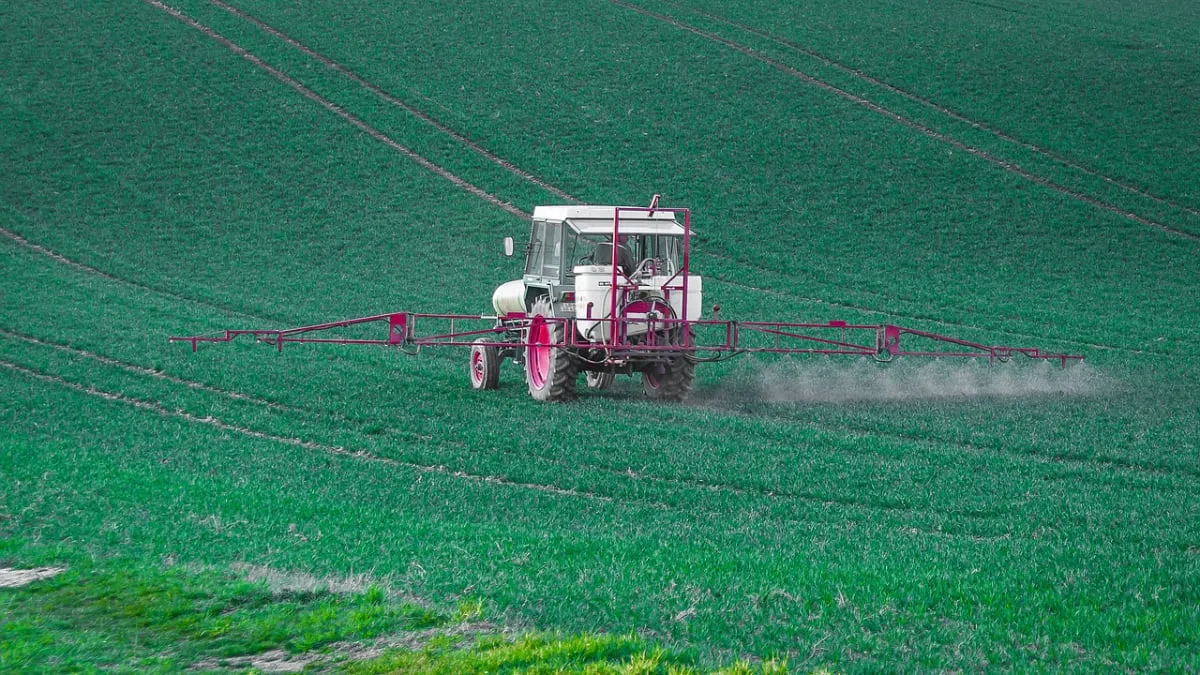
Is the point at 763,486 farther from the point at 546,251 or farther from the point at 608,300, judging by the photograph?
the point at 546,251

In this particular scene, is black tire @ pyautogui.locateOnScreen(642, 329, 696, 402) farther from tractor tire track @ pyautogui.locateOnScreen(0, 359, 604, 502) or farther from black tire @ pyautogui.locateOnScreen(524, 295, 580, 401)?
tractor tire track @ pyautogui.locateOnScreen(0, 359, 604, 502)

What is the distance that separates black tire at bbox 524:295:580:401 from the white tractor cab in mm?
14

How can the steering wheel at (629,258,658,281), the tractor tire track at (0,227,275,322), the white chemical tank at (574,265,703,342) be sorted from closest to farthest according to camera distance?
the white chemical tank at (574,265,703,342), the steering wheel at (629,258,658,281), the tractor tire track at (0,227,275,322)

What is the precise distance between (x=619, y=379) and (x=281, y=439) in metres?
7.35

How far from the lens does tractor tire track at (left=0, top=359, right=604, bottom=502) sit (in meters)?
12.9

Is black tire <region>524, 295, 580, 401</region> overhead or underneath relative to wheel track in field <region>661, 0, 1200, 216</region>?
underneath

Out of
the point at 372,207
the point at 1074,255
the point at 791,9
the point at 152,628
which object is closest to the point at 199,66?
the point at 372,207

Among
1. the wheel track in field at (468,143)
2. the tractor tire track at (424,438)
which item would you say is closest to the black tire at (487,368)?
the tractor tire track at (424,438)

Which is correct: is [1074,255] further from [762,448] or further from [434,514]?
[434,514]

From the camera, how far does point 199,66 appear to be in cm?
4606

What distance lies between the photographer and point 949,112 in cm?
4412

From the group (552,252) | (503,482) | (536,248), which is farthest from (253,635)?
(536,248)

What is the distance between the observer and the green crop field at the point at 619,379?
27.3 ft

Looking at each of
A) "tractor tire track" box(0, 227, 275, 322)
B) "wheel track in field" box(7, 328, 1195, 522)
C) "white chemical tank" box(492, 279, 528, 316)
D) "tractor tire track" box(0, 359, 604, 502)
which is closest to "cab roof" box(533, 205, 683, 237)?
"white chemical tank" box(492, 279, 528, 316)
